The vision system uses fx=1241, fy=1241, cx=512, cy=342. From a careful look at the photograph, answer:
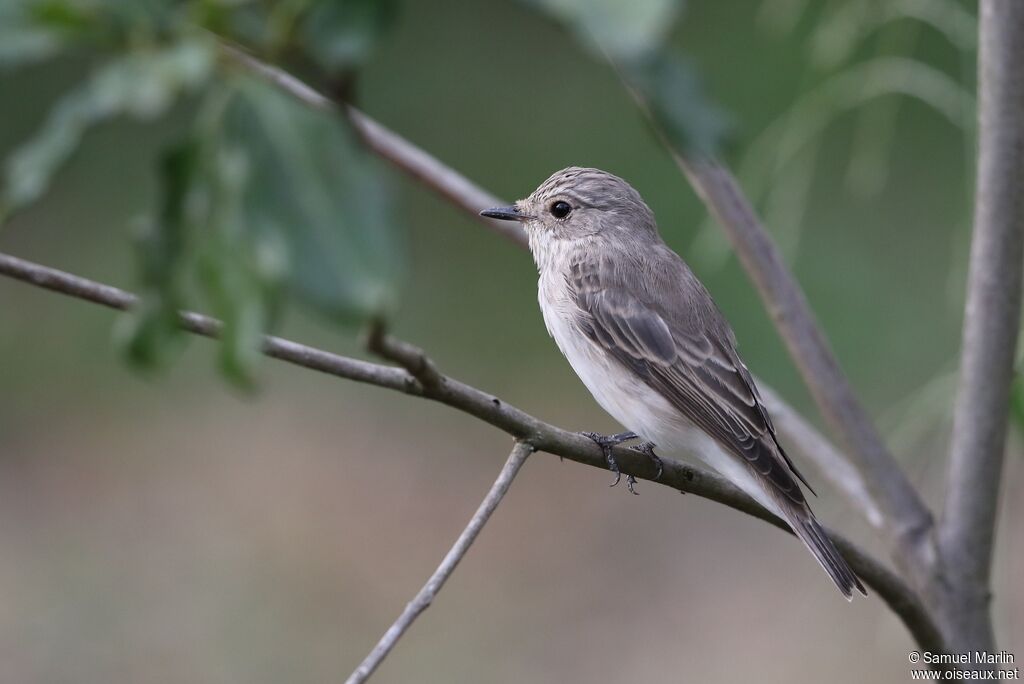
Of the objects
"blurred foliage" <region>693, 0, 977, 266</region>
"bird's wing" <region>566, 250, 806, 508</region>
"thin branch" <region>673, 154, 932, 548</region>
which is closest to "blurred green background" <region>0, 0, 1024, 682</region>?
"blurred foliage" <region>693, 0, 977, 266</region>

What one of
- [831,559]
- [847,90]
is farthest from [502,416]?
[847,90]

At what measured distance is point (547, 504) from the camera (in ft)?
29.5

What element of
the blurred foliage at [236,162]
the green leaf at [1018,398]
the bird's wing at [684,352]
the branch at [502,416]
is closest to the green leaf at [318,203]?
the blurred foliage at [236,162]

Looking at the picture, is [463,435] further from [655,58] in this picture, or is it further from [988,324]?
[655,58]

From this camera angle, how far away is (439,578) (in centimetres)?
249

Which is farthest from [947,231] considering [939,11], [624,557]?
[939,11]

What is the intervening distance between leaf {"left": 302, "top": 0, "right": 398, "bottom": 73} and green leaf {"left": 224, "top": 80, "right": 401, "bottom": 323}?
3.3 inches

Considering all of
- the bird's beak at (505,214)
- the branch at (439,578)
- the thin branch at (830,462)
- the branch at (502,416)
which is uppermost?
the bird's beak at (505,214)

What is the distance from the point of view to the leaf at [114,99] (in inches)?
50.8

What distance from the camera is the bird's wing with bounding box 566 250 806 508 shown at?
3.88m

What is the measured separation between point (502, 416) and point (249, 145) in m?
1.28

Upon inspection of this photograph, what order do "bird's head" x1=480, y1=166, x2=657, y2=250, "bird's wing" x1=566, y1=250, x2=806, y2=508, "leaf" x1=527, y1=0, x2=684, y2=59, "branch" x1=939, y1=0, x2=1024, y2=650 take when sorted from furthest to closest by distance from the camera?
"bird's head" x1=480, y1=166, x2=657, y2=250 → "bird's wing" x1=566, y1=250, x2=806, y2=508 → "branch" x1=939, y1=0, x2=1024, y2=650 → "leaf" x1=527, y1=0, x2=684, y2=59

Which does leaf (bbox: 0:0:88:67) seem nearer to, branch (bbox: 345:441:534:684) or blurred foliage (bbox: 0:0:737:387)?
blurred foliage (bbox: 0:0:737:387)

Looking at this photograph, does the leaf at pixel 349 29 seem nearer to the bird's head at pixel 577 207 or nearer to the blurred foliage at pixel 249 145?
the blurred foliage at pixel 249 145
